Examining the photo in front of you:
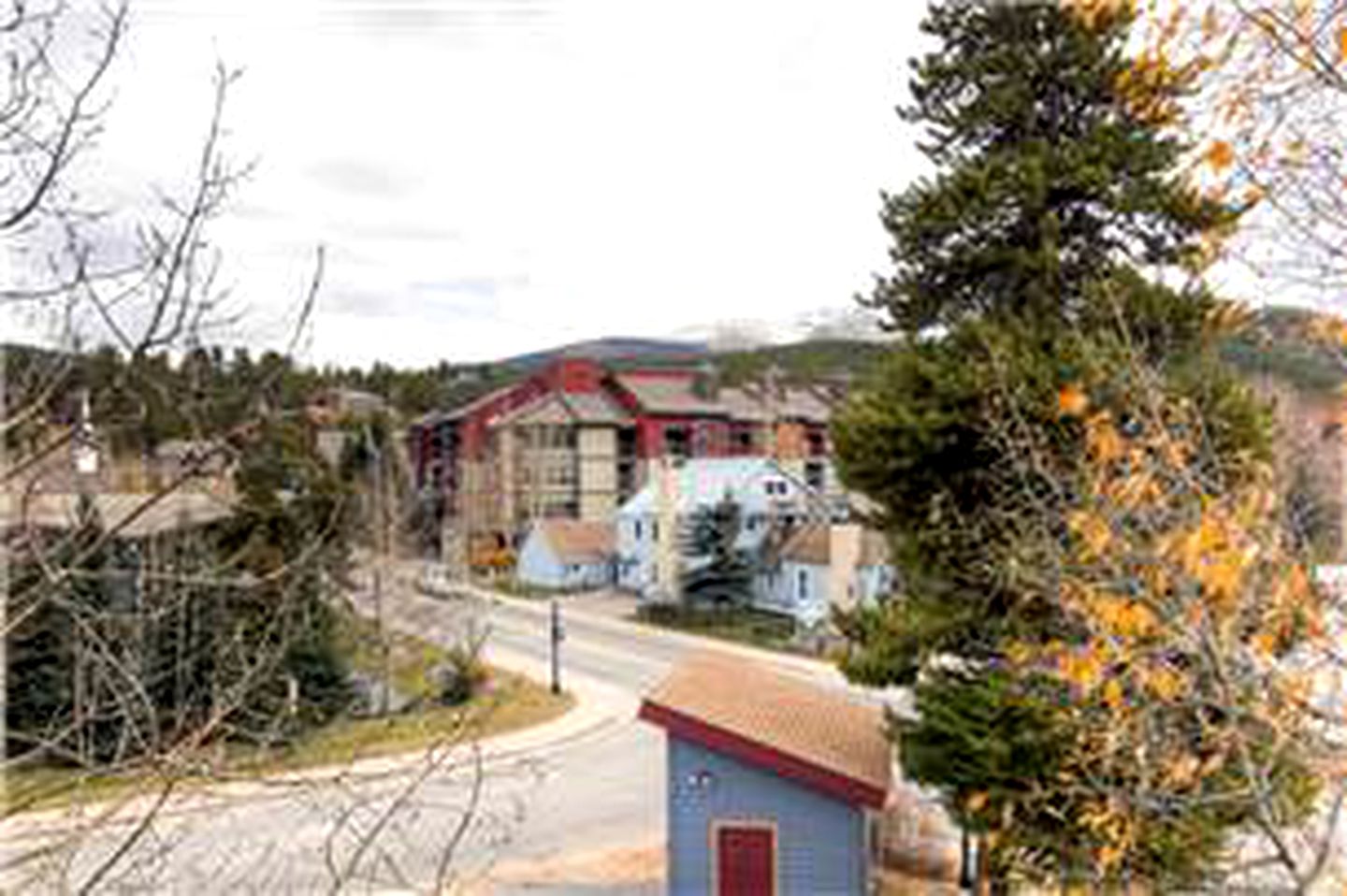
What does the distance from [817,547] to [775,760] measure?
21880 millimetres

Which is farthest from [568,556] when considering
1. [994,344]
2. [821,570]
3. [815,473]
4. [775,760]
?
[994,344]

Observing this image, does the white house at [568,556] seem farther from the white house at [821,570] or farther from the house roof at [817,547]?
the house roof at [817,547]

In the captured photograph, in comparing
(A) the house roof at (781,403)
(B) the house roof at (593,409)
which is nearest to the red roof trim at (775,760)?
(A) the house roof at (781,403)

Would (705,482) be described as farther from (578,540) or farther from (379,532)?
(379,532)

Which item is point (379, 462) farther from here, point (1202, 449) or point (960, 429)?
point (1202, 449)

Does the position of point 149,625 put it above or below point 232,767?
above

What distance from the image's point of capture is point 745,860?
10367mm

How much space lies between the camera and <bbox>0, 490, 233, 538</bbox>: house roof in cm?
305

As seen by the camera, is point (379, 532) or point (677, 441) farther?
point (677, 441)

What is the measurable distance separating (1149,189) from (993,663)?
14.1 feet

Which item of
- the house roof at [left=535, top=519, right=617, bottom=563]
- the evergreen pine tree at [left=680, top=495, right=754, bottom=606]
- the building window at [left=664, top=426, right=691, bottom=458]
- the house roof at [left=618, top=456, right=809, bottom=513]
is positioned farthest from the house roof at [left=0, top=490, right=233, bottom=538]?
the building window at [left=664, top=426, right=691, bottom=458]

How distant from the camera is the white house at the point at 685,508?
35.8m

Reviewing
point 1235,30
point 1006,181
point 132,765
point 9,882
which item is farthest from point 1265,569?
point 1006,181

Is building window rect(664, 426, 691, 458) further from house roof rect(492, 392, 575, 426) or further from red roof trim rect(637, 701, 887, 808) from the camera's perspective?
red roof trim rect(637, 701, 887, 808)
